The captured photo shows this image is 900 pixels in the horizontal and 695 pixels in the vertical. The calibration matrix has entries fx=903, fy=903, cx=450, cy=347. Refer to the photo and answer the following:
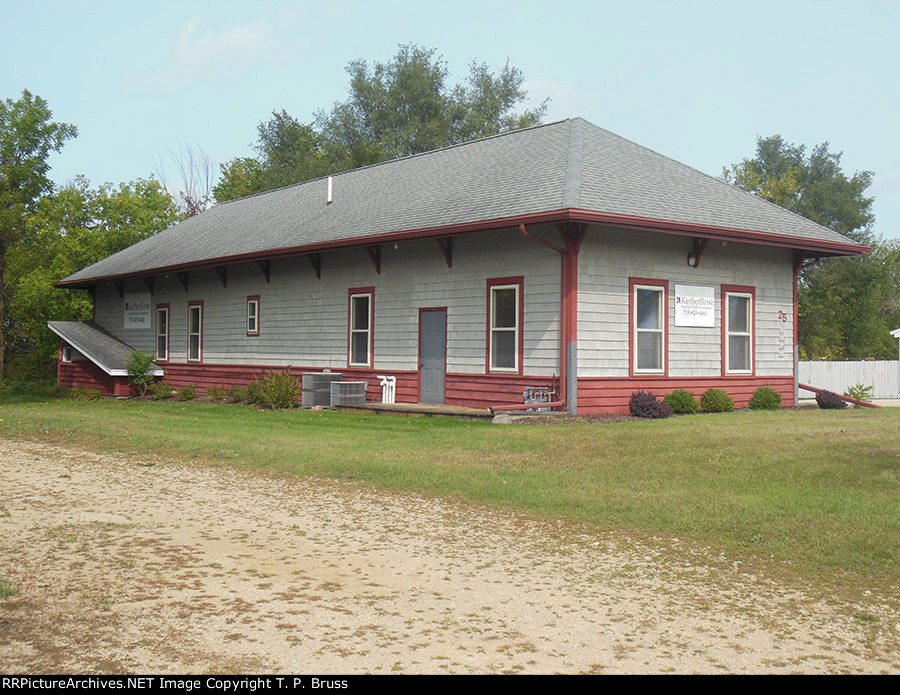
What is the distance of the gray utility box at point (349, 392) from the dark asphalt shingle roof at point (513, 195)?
3.47 metres

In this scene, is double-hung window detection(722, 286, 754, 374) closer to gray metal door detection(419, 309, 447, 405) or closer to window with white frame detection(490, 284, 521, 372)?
window with white frame detection(490, 284, 521, 372)

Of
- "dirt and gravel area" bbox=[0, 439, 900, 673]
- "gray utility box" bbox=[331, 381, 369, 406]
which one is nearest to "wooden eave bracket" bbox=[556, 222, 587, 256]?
"gray utility box" bbox=[331, 381, 369, 406]

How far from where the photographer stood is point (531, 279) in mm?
17859

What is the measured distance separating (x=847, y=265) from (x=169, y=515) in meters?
45.5

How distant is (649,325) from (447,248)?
4.59m

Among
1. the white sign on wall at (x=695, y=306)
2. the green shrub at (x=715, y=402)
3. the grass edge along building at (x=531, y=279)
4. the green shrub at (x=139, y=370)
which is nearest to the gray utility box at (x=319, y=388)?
the grass edge along building at (x=531, y=279)

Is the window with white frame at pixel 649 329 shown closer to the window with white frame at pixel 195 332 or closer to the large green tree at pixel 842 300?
the window with white frame at pixel 195 332

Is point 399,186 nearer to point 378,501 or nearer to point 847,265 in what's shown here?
point 378,501

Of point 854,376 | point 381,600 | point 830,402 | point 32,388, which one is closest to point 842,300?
point 854,376

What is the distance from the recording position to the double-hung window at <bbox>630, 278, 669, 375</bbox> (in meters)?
18.0

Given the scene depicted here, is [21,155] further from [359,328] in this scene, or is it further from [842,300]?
[842,300]

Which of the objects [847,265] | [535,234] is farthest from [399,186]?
[847,265]

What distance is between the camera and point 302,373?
23.5 meters

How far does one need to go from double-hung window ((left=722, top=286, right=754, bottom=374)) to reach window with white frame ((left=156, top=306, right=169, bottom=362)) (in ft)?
61.0
